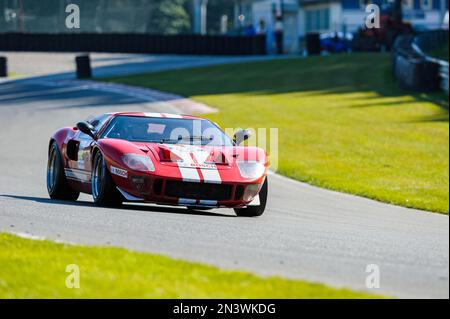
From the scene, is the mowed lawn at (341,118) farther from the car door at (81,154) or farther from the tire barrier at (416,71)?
the car door at (81,154)

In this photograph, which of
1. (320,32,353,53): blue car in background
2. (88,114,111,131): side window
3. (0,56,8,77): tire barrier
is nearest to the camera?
(88,114,111,131): side window

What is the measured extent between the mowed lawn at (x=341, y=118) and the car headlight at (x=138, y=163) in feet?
16.1

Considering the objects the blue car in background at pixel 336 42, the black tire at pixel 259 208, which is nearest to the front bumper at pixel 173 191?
the black tire at pixel 259 208

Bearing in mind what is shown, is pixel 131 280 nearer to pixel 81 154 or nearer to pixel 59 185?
pixel 81 154

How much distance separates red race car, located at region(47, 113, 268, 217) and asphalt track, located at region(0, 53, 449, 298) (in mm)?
231

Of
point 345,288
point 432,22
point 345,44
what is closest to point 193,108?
point 345,288

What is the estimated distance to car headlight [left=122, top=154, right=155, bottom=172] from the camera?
1095 cm

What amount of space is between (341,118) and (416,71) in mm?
5597

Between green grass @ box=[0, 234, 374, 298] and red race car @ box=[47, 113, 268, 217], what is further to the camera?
red race car @ box=[47, 113, 268, 217]

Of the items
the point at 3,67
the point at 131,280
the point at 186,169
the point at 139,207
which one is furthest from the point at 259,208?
the point at 3,67

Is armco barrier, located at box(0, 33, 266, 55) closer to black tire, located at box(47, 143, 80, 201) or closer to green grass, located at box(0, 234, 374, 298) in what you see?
black tire, located at box(47, 143, 80, 201)

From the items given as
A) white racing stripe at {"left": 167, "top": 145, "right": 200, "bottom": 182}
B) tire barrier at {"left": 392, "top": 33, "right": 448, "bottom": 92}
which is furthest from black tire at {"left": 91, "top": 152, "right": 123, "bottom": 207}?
tire barrier at {"left": 392, "top": 33, "right": 448, "bottom": 92}

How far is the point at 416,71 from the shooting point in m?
33.3

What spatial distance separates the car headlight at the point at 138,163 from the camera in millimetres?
10953
